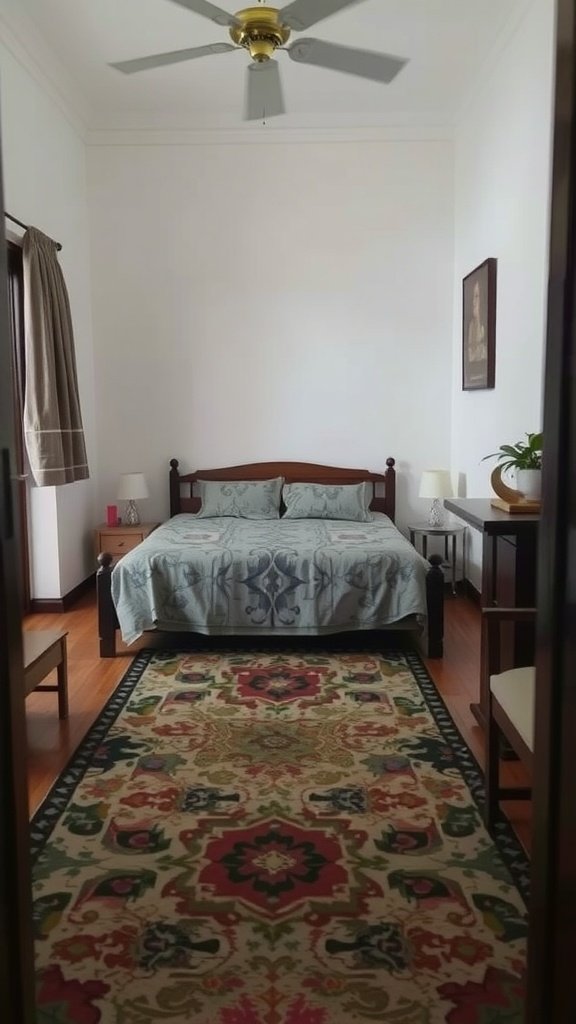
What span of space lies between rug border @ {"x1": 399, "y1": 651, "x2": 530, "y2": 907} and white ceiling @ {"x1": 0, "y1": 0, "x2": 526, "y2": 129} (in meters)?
3.31

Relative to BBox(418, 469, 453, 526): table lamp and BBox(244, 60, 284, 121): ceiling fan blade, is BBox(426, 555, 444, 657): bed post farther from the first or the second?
BBox(244, 60, 284, 121): ceiling fan blade

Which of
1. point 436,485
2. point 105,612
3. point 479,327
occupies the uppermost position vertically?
point 479,327

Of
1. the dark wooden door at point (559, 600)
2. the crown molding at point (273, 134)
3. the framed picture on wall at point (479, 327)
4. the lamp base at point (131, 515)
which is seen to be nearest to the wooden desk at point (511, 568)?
the dark wooden door at point (559, 600)

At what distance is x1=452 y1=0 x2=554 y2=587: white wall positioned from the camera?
3689mm

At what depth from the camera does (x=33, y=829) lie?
2.46 meters

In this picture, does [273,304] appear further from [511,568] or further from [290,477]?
[511,568]

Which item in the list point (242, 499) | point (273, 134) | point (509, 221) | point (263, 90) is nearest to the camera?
point (263, 90)

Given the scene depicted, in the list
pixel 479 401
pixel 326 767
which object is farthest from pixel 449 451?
pixel 326 767

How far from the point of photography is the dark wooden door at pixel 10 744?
1130mm

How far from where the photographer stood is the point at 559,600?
1.10 meters

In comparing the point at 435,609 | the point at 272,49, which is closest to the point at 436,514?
the point at 435,609

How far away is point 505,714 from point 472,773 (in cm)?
65

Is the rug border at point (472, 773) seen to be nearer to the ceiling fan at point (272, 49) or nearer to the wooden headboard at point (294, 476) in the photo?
the wooden headboard at point (294, 476)

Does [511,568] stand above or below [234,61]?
below
